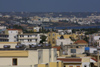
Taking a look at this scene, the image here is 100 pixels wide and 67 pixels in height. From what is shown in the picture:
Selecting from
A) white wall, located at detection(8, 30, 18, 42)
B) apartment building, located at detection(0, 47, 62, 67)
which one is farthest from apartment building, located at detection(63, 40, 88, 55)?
white wall, located at detection(8, 30, 18, 42)

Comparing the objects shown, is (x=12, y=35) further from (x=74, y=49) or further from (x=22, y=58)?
(x=22, y=58)

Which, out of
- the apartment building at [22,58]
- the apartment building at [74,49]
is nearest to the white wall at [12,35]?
the apartment building at [74,49]

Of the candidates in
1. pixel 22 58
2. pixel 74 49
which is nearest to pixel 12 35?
pixel 74 49

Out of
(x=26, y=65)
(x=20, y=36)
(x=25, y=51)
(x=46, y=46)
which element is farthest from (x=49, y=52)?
(x=20, y=36)

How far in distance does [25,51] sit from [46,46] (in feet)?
4.72

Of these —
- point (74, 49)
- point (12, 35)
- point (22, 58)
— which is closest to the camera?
point (22, 58)

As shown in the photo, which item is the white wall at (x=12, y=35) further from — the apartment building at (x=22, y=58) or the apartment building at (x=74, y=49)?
the apartment building at (x=22, y=58)

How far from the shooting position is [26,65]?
9492mm

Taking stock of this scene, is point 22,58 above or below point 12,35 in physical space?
above

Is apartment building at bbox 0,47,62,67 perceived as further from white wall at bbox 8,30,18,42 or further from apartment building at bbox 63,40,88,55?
white wall at bbox 8,30,18,42

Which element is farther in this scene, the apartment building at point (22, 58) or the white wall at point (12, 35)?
the white wall at point (12, 35)

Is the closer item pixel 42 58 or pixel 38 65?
pixel 38 65

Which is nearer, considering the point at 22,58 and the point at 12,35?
the point at 22,58

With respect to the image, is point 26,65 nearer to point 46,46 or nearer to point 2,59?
point 2,59
